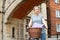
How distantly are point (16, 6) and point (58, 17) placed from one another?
1562cm

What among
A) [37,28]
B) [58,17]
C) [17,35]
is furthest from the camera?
[58,17]

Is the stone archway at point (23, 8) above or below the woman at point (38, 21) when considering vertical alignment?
above

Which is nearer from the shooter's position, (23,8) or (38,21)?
(38,21)

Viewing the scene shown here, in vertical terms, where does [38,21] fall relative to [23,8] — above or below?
below

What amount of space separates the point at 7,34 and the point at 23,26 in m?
1.66

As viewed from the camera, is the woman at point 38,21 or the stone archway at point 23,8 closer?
the woman at point 38,21

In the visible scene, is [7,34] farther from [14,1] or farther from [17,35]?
[14,1]

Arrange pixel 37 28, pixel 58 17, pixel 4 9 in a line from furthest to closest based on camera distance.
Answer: pixel 58 17 → pixel 4 9 → pixel 37 28

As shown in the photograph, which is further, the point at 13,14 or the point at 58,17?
the point at 58,17

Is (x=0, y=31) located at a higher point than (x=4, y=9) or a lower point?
lower

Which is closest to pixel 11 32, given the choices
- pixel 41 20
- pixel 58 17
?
pixel 41 20

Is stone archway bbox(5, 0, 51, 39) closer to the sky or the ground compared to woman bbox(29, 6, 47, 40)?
closer to the sky

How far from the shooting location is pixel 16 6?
15008 mm

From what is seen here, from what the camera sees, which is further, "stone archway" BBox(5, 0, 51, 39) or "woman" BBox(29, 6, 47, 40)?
"stone archway" BBox(5, 0, 51, 39)
